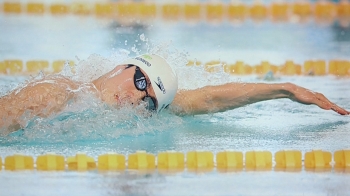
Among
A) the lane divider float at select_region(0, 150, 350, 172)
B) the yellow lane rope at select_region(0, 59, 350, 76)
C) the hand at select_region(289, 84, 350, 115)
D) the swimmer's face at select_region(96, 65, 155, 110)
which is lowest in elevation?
the lane divider float at select_region(0, 150, 350, 172)

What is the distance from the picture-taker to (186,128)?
3850 mm

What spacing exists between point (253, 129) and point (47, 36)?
306 centimetres

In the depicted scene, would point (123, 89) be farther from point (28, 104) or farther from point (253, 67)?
point (253, 67)

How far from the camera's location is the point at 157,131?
3.73 metres

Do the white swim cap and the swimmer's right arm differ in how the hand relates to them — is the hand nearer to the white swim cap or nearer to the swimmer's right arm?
the white swim cap

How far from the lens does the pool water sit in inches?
114

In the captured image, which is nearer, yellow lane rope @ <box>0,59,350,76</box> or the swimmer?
the swimmer

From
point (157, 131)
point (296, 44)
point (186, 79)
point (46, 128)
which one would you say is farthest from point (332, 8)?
point (46, 128)

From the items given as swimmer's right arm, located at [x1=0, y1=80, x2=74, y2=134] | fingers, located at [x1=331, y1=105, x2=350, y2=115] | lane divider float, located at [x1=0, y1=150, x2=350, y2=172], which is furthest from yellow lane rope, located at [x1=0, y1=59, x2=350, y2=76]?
lane divider float, located at [x1=0, y1=150, x2=350, y2=172]

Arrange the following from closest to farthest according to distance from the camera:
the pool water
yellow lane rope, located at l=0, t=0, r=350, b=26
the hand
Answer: the pool water, the hand, yellow lane rope, located at l=0, t=0, r=350, b=26

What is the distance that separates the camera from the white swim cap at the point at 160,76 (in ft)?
11.9

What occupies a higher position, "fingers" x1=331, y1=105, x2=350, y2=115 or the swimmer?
the swimmer

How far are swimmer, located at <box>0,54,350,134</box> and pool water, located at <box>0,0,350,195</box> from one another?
62 mm

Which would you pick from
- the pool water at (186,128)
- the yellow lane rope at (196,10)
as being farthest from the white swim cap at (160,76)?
the yellow lane rope at (196,10)
